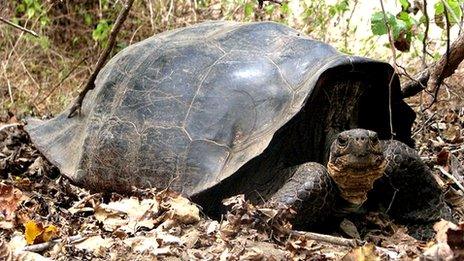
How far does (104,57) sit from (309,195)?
176 cm

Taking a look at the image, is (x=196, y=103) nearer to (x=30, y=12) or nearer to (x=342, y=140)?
(x=342, y=140)

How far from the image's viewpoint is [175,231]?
356cm

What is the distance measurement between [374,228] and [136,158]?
1.37 metres

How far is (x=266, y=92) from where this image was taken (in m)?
4.21

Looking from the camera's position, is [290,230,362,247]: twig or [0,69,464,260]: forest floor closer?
[0,69,464,260]: forest floor

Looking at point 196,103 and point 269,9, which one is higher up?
point 196,103

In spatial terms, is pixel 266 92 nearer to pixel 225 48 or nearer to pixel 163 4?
pixel 225 48

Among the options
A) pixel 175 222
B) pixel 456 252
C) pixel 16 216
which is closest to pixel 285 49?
pixel 175 222

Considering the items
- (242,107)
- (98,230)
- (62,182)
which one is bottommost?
(62,182)

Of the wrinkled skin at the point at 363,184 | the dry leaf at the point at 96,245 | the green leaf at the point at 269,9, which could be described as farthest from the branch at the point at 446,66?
the green leaf at the point at 269,9

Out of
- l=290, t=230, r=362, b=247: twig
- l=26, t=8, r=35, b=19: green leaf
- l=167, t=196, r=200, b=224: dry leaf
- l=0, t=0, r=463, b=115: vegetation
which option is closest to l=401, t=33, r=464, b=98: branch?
l=290, t=230, r=362, b=247: twig

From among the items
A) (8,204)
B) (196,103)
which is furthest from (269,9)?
(8,204)

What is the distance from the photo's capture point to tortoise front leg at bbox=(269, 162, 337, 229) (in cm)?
386

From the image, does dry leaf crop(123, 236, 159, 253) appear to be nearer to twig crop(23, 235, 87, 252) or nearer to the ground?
the ground
